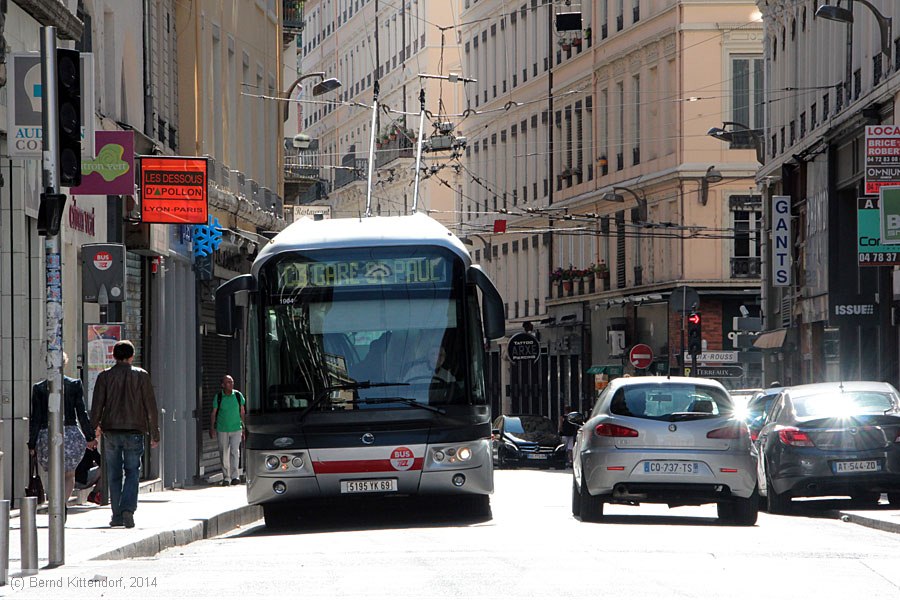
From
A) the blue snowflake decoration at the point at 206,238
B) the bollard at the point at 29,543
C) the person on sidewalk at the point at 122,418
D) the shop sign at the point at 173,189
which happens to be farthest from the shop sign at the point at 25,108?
the blue snowflake decoration at the point at 206,238

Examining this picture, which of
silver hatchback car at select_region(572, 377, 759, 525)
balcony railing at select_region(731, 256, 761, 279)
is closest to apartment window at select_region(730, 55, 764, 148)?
balcony railing at select_region(731, 256, 761, 279)

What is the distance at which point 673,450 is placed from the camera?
19.6m

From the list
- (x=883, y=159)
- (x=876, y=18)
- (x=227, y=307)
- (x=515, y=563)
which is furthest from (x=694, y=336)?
(x=515, y=563)

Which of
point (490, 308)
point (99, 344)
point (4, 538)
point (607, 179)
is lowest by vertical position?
point (4, 538)

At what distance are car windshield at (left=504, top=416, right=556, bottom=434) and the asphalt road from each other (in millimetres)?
26420

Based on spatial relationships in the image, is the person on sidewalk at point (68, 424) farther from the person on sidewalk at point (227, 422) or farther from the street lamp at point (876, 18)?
the street lamp at point (876, 18)

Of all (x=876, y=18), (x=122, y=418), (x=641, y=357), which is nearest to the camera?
(x=122, y=418)

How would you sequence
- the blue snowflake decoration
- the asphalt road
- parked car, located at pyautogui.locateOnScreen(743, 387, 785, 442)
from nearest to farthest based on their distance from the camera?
the asphalt road < parked car, located at pyautogui.locateOnScreen(743, 387, 785, 442) < the blue snowflake decoration

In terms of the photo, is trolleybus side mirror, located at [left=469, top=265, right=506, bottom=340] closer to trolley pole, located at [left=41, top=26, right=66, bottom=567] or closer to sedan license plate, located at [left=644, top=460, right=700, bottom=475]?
sedan license plate, located at [left=644, top=460, right=700, bottom=475]

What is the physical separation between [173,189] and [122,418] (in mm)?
10288

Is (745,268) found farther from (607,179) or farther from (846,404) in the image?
(846,404)

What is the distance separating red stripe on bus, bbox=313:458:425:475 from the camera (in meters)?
19.2

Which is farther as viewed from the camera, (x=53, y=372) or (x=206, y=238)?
(x=206, y=238)

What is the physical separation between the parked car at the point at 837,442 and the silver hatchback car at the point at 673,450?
3095 mm
